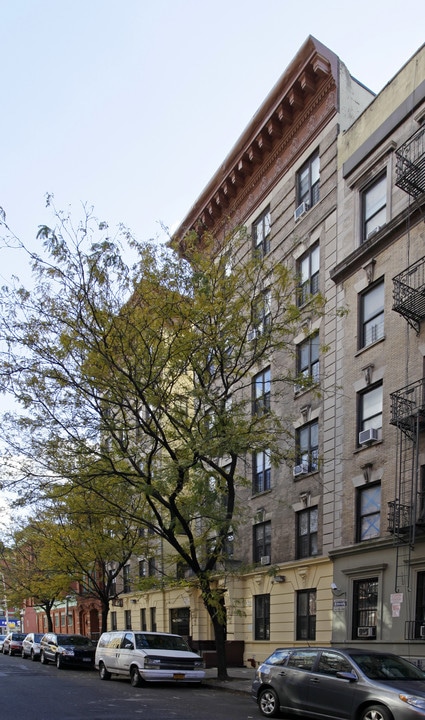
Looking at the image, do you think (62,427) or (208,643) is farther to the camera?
(208,643)

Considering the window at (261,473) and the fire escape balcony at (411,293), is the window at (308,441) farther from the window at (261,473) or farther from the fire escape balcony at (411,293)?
the fire escape balcony at (411,293)

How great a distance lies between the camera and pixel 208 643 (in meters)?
30.8

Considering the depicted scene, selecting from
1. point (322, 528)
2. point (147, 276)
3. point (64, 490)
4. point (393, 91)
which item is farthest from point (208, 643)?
point (393, 91)

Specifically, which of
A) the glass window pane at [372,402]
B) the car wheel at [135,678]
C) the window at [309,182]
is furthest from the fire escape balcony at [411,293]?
the car wheel at [135,678]

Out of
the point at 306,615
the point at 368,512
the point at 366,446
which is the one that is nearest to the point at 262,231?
the point at 366,446

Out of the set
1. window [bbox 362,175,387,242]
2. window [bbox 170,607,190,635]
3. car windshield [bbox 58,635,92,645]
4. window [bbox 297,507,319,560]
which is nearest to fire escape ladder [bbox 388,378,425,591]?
window [bbox 297,507,319,560]

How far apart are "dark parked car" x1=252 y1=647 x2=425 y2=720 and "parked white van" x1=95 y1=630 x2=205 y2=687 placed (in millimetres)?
4999

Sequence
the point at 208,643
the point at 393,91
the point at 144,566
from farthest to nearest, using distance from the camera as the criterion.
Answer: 1. the point at 144,566
2. the point at 208,643
3. the point at 393,91

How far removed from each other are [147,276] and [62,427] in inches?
179

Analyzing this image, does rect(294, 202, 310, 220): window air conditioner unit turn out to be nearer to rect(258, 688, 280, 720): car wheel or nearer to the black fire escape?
the black fire escape

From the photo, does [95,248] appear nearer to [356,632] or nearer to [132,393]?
[132,393]

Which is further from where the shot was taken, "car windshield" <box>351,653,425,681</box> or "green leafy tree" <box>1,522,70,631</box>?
"green leafy tree" <box>1,522,70,631</box>

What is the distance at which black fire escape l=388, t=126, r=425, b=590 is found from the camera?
17953 millimetres

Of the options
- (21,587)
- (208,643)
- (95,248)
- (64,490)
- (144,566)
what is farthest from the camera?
(21,587)
